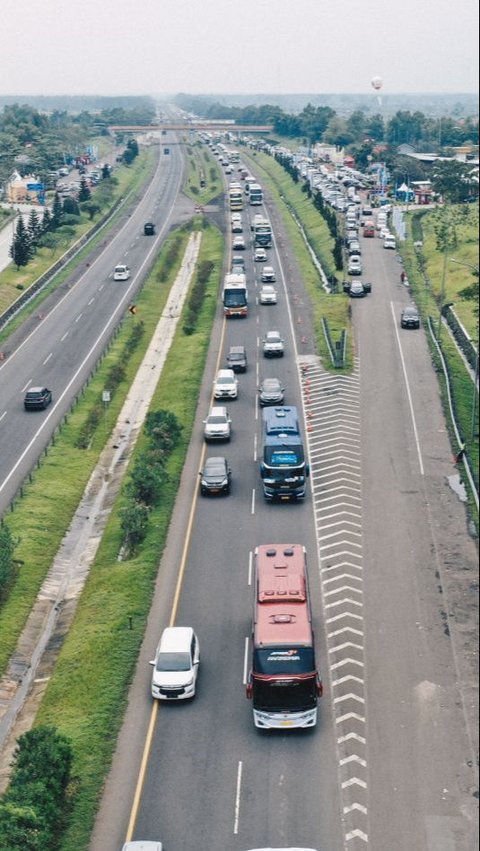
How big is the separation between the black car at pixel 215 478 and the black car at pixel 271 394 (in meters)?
13.5

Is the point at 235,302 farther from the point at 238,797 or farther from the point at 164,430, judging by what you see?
the point at 238,797

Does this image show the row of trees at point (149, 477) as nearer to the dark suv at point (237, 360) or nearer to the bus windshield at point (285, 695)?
the dark suv at point (237, 360)

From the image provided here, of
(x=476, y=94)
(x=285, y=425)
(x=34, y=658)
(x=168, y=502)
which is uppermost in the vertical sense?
(x=476, y=94)

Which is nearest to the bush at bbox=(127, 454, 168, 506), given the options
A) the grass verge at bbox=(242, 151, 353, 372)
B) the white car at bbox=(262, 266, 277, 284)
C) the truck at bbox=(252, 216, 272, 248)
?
the grass verge at bbox=(242, 151, 353, 372)

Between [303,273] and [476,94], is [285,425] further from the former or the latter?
[303,273]

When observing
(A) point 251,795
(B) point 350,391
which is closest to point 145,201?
(B) point 350,391

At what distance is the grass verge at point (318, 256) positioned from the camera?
8700cm

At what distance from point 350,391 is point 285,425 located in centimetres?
1688

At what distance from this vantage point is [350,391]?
7200 centimetres

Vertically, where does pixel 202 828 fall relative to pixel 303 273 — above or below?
below

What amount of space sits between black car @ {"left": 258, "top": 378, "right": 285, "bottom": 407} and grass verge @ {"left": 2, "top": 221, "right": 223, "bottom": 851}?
20.2 ft

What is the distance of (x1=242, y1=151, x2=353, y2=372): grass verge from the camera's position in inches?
3425

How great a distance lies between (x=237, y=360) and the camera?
78375 mm

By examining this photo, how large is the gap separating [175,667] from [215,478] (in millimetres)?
19022
